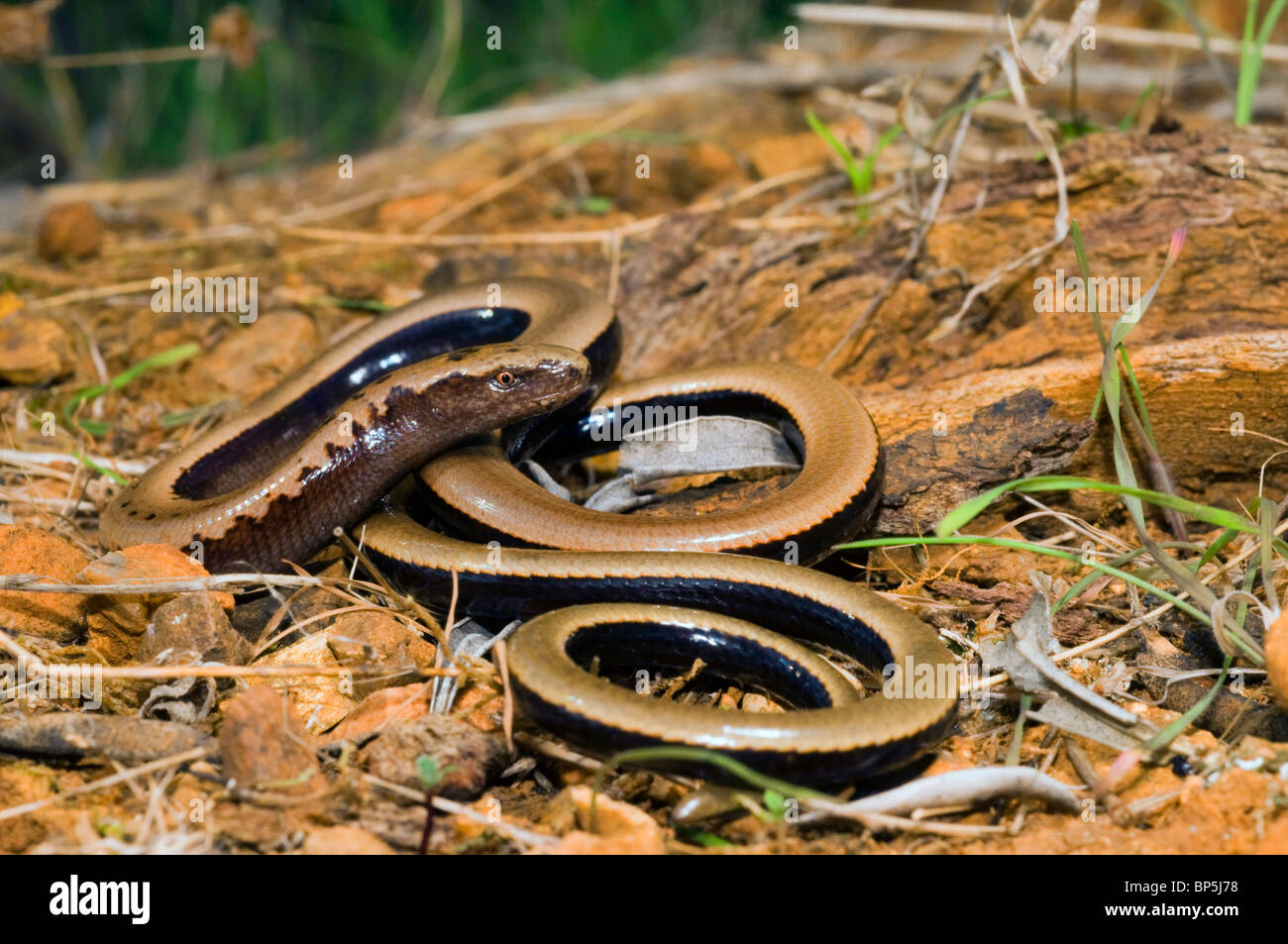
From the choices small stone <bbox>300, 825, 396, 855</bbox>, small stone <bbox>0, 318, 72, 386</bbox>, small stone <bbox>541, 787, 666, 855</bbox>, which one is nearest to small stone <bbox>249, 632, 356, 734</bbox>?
small stone <bbox>300, 825, 396, 855</bbox>

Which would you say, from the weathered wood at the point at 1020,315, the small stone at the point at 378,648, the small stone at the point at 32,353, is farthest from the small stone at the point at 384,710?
the small stone at the point at 32,353

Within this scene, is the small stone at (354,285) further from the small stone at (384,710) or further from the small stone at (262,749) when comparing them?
the small stone at (262,749)

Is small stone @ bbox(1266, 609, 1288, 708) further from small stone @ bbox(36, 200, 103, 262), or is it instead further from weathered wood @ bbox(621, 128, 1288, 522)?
small stone @ bbox(36, 200, 103, 262)

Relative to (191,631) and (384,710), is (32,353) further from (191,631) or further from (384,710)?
(384,710)

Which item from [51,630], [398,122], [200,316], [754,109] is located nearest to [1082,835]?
[51,630]

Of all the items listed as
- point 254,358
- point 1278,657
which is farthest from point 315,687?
point 1278,657
